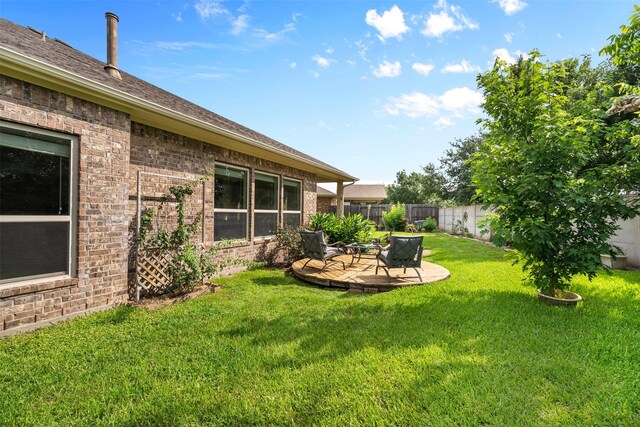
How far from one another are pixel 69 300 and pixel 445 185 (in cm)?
3715

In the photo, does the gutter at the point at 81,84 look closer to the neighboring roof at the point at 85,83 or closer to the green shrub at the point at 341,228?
the neighboring roof at the point at 85,83

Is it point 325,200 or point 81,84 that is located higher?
point 81,84

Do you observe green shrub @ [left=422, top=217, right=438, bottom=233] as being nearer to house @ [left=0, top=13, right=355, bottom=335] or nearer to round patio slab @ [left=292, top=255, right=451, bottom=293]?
round patio slab @ [left=292, top=255, right=451, bottom=293]

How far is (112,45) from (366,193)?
73.2 feet

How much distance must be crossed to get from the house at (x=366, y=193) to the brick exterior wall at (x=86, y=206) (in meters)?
21.2

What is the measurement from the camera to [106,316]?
413 centimetres

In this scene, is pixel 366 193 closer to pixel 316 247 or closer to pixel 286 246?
pixel 286 246

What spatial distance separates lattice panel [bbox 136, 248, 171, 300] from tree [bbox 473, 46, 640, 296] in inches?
236

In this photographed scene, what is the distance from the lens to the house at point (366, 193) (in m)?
25.1

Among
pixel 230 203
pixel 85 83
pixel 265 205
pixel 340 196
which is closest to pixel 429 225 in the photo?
pixel 340 196

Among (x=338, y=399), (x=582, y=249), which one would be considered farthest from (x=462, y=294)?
(x=338, y=399)

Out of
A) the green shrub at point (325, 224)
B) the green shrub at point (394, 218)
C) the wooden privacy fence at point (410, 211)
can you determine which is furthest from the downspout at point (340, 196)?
the wooden privacy fence at point (410, 211)

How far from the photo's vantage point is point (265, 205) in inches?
340

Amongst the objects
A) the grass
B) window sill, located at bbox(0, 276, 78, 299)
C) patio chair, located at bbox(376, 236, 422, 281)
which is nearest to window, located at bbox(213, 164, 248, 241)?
the grass
